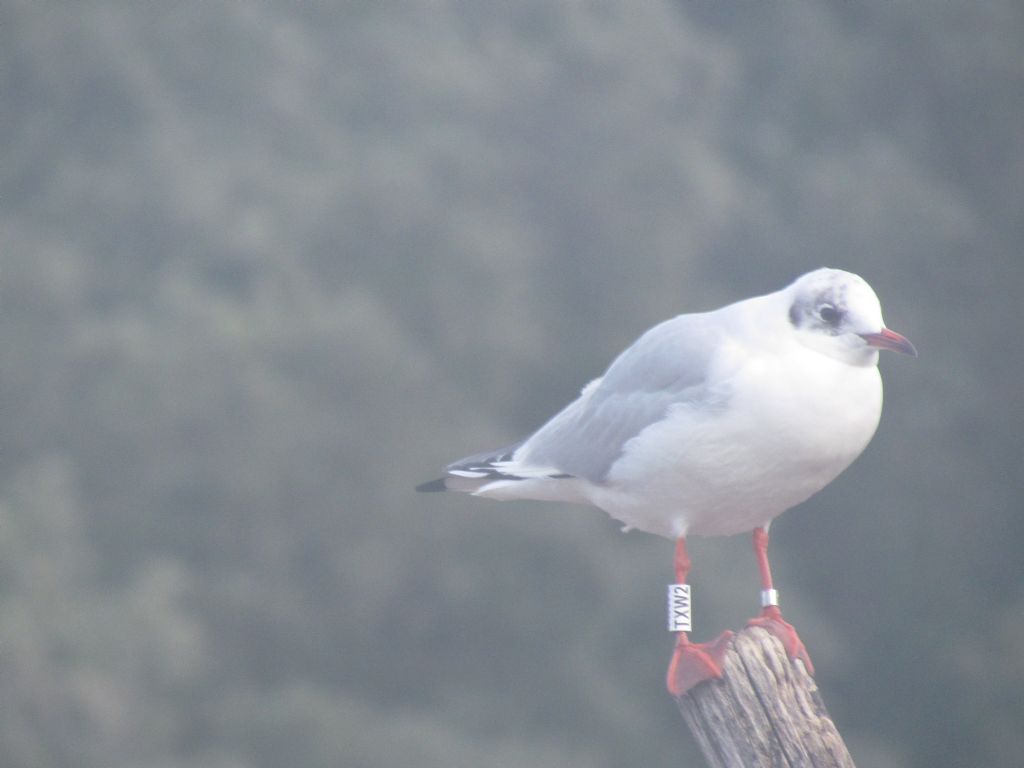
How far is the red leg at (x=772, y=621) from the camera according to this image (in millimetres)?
1922

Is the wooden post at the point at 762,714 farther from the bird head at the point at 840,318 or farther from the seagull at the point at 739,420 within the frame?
the bird head at the point at 840,318

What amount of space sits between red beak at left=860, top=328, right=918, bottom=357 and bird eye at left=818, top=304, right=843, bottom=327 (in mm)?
41

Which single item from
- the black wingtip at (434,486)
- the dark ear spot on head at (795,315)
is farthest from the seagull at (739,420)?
the black wingtip at (434,486)

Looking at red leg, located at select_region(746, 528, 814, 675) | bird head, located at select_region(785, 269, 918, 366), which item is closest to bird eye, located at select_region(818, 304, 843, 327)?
bird head, located at select_region(785, 269, 918, 366)

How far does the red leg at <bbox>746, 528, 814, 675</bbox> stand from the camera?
1.92 metres

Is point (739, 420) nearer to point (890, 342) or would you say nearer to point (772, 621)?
point (890, 342)

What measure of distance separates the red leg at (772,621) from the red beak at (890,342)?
43cm

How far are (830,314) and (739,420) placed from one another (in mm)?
198

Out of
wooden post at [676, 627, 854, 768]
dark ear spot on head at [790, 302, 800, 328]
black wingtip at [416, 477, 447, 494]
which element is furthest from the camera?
black wingtip at [416, 477, 447, 494]

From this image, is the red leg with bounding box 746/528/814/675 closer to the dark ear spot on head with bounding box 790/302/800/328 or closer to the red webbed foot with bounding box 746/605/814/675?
the red webbed foot with bounding box 746/605/814/675

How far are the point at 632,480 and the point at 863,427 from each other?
1.17ft

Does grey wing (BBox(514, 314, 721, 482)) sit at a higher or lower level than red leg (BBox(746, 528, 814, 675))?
higher

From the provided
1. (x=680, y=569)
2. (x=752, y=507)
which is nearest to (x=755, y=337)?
(x=752, y=507)

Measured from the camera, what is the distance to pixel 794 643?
1925mm
